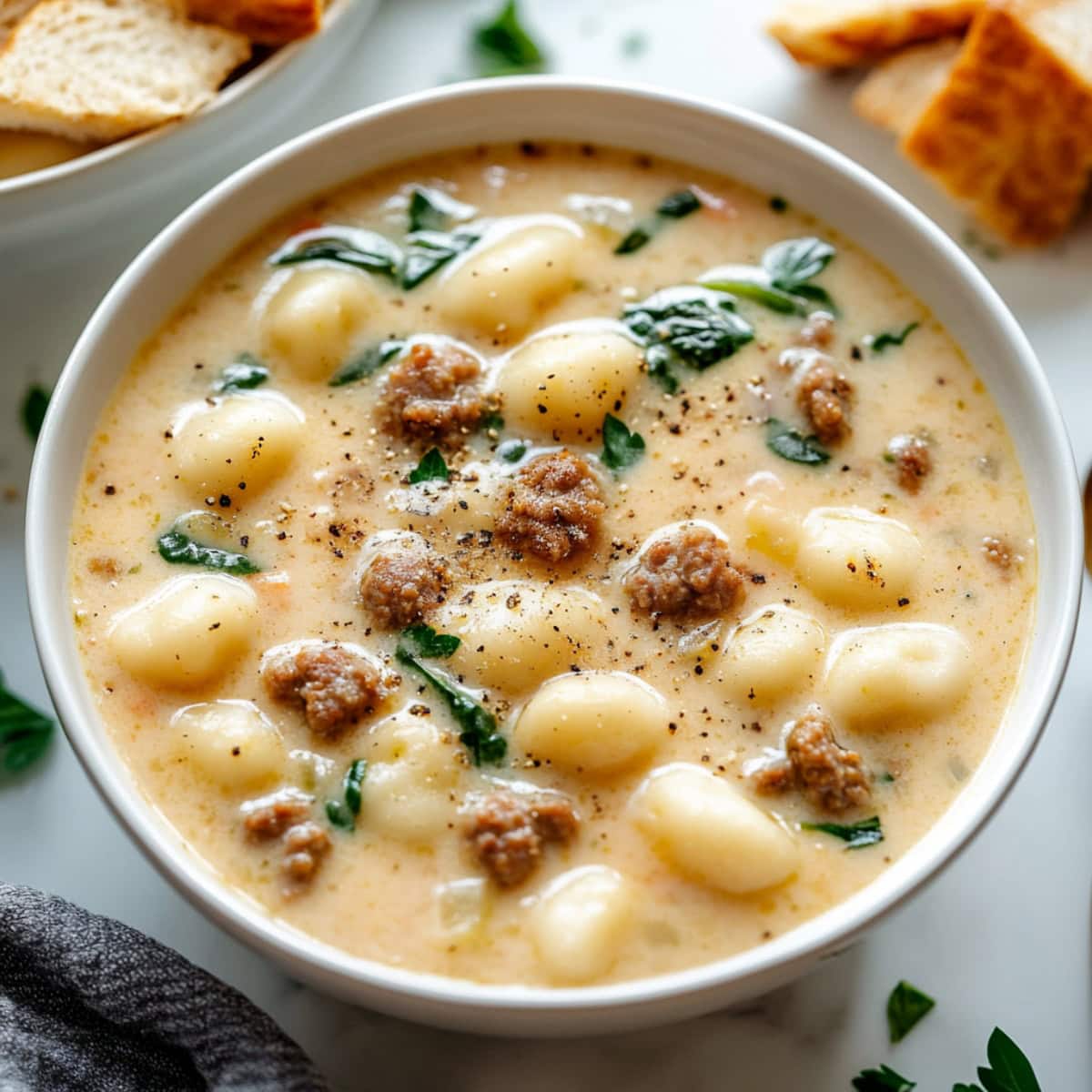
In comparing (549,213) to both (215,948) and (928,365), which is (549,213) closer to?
(928,365)

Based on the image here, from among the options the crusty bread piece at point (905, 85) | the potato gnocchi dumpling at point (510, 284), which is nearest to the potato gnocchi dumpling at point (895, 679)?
the potato gnocchi dumpling at point (510, 284)

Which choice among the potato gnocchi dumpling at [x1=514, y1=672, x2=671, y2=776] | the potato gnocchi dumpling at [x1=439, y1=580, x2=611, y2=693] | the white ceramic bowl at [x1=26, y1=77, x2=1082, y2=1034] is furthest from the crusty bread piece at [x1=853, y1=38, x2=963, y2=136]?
the potato gnocchi dumpling at [x1=514, y1=672, x2=671, y2=776]

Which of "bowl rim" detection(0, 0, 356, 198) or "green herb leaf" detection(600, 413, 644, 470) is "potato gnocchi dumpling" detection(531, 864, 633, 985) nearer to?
"green herb leaf" detection(600, 413, 644, 470)

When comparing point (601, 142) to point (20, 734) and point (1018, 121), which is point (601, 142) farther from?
point (20, 734)

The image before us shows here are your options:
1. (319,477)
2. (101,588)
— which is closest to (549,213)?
(319,477)

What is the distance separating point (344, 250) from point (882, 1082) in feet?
5.58

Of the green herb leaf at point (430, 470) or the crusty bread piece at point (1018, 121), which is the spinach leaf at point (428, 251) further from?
the crusty bread piece at point (1018, 121)

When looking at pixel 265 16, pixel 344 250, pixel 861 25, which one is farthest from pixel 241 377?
pixel 861 25

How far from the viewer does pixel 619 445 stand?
2500 mm

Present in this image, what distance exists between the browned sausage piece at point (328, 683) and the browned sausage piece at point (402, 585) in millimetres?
81

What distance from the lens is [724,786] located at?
2.19 meters

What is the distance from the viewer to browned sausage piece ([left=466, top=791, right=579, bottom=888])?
214 centimetres

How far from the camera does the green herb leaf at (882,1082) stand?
245cm

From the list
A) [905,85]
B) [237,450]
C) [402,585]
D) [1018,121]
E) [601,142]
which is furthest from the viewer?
[905,85]
